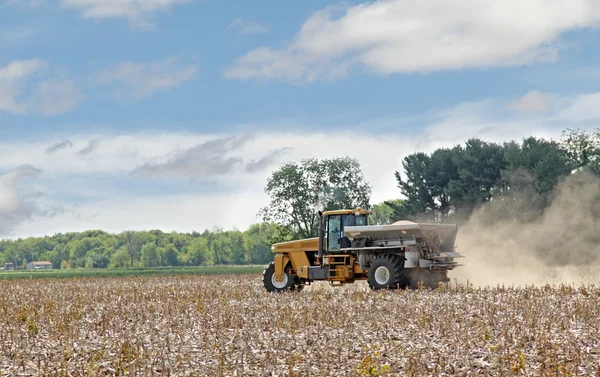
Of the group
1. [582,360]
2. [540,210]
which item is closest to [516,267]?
[540,210]

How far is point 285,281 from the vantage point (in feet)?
77.0

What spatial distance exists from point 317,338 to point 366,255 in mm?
10989

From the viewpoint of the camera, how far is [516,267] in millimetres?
31328

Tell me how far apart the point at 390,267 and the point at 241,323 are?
332 inches

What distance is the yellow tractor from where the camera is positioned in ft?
71.0

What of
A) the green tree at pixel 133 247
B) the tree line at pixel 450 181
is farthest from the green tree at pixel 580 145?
the green tree at pixel 133 247

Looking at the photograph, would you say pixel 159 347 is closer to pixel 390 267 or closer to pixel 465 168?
pixel 390 267

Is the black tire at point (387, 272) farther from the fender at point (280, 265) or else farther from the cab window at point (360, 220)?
the fender at point (280, 265)

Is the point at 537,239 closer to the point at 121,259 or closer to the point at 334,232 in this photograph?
the point at 334,232

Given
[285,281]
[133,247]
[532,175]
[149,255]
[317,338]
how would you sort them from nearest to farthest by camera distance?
[317,338]
[285,281]
[532,175]
[133,247]
[149,255]

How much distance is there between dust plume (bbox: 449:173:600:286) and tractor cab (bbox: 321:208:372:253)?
5411mm

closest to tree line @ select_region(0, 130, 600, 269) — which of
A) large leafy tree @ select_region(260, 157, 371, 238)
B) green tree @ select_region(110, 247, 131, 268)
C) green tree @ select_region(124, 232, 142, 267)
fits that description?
large leafy tree @ select_region(260, 157, 371, 238)

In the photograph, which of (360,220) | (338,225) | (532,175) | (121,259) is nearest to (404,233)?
(360,220)

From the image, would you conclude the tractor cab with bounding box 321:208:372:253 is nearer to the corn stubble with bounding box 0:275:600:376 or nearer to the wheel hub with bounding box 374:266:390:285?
the wheel hub with bounding box 374:266:390:285
